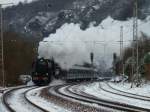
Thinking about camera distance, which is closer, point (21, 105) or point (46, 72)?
point (21, 105)

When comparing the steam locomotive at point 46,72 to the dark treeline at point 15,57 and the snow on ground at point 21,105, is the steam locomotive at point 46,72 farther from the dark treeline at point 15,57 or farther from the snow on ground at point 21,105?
the snow on ground at point 21,105

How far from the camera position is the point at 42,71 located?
210 feet

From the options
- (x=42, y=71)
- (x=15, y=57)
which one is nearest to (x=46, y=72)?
(x=42, y=71)

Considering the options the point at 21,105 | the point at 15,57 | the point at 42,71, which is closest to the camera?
the point at 21,105

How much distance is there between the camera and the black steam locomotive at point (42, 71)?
63647mm

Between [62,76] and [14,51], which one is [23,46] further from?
[62,76]

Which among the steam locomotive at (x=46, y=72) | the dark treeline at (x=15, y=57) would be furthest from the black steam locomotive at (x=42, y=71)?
the dark treeline at (x=15, y=57)

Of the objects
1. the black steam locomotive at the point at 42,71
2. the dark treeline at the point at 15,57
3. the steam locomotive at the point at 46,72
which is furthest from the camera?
the dark treeline at the point at 15,57

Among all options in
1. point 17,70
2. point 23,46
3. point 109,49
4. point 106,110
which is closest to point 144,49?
point 23,46

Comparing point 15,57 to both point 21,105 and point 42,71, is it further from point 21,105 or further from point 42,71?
point 21,105

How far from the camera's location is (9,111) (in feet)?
73.2

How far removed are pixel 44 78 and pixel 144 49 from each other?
1289 inches

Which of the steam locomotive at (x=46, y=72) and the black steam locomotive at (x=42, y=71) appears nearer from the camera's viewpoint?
the black steam locomotive at (x=42, y=71)

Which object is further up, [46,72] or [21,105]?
[21,105]
